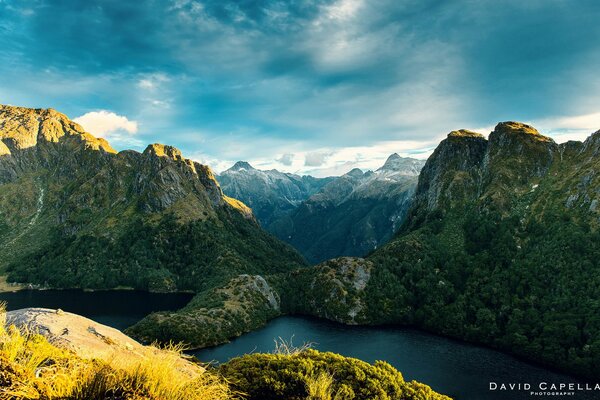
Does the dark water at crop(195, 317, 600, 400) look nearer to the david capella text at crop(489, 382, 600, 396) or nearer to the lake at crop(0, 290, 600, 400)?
the lake at crop(0, 290, 600, 400)

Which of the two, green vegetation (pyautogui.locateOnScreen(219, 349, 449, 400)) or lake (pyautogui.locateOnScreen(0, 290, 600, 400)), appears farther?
lake (pyautogui.locateOnScreen(0, 290, 600, 400))

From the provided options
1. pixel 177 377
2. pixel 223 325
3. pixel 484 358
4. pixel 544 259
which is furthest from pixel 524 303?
pixel 177 377

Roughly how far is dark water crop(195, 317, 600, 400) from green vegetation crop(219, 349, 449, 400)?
8575cm

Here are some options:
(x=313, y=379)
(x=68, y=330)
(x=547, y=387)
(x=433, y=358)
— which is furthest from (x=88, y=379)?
(x=433, y=358)

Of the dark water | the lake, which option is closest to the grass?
the lake

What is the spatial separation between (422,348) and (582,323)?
67973 millimetres

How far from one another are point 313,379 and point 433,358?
488 feet

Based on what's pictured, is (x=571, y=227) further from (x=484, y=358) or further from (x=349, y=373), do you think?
(x=349, y=373)

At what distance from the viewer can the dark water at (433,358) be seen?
5015 inches

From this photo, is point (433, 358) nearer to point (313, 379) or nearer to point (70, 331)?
point (313, 379)

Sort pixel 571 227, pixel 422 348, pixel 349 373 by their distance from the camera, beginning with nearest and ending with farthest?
pixel 349 373 → pixel 422 348 → pixel 571 227

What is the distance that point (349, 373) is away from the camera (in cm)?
5338

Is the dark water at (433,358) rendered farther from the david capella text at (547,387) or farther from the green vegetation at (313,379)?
the green vegetation at (313,379)

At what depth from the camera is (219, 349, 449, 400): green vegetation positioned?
1302 inches
